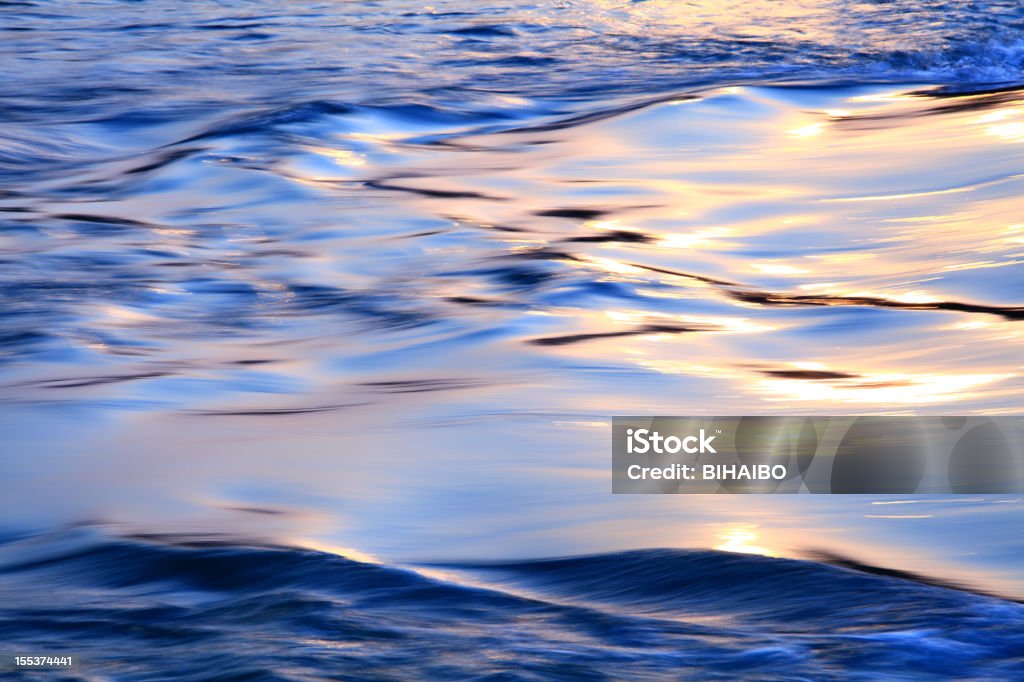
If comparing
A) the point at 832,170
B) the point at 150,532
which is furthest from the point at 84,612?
the point at 832,170

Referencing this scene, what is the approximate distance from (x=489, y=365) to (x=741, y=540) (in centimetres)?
95

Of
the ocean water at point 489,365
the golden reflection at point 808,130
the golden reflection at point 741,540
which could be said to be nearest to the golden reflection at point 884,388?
the ocean water at point 489,365

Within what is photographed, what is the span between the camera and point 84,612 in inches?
70.0

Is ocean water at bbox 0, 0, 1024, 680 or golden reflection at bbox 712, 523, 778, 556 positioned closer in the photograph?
ocean water at bbox 0, 0, 1024, 680

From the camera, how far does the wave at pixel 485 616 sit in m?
1.58

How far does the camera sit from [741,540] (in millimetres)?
1963

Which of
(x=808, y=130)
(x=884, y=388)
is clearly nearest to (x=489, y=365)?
(x=884, y=388)

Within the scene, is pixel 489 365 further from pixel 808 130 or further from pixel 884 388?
pixel 808 130

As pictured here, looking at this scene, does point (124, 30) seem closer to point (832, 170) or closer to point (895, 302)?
point (832, 170)

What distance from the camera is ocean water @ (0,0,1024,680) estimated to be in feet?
5.62

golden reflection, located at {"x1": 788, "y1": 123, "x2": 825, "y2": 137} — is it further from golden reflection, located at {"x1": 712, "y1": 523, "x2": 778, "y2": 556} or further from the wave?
the wave

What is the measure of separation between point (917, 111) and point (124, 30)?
524 centimetres

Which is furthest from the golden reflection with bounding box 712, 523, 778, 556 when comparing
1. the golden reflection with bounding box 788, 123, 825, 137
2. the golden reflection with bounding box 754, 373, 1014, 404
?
the golden reflection with bounding box 788, 123, 825, 137

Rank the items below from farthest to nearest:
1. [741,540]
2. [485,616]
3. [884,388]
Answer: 1. [884,388]
2. [741,540]
3. [485,616]
